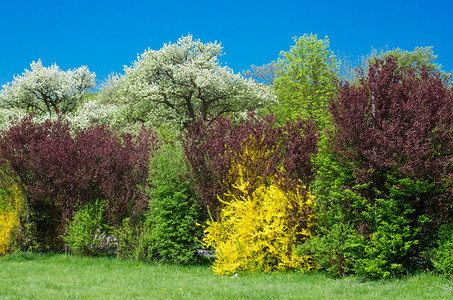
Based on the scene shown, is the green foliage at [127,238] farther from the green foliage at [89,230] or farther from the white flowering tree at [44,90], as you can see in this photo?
the white flowering tree at [44,90]

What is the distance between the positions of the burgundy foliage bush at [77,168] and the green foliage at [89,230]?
0.27m

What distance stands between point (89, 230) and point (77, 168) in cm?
163

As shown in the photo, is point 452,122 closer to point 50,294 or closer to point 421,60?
point 50,294

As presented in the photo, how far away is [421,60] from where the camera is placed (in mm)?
38906

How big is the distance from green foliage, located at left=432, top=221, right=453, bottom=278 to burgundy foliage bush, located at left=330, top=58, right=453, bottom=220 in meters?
0.35

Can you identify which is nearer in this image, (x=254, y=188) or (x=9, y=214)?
(x=254, y=188)

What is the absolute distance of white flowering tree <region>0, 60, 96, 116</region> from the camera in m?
30.3

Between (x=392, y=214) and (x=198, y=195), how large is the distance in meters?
4.14

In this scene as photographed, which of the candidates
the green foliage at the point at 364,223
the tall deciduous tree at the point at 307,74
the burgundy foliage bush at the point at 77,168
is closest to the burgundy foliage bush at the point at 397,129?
the green foliage at the point at 364,223

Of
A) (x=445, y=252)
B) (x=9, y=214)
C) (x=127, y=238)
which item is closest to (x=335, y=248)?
(x=445, y=252)

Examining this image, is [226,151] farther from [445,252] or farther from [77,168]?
[445,252]

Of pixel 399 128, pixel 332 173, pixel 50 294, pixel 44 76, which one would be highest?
pixel 44 76

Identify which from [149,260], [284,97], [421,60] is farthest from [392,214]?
[421,60]

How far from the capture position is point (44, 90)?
3100 centimetres
